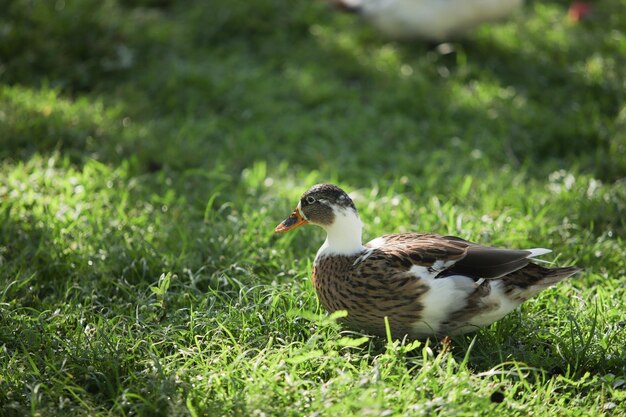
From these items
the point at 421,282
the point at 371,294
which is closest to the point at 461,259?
the point at 421,282

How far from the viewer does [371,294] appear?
2.72m

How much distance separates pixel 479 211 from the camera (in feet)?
13.1

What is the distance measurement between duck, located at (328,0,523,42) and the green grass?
0.49 feet

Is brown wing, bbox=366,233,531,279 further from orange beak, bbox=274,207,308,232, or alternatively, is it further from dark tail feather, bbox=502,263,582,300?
orange beak, bbox=274,207,308,232

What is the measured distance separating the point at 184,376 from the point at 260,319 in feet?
1.58

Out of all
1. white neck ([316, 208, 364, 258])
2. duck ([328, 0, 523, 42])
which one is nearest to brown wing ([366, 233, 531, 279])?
white neck ([316, 208, 364, 258])

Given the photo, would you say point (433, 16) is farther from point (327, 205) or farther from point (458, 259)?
point (458, 259)

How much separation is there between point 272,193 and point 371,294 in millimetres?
1612

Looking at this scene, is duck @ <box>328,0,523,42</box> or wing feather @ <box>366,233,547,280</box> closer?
wing feather @ <box>366,233,547,280</box>

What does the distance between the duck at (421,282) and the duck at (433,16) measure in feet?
11.4

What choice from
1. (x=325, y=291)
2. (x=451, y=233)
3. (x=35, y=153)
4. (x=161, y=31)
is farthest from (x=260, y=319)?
(x=161, y=31)

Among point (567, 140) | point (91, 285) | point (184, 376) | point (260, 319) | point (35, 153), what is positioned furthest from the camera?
point (567, 140)

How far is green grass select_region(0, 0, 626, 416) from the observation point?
2.54m

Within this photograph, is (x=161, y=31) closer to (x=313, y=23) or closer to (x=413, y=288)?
(x=313, y=23)
